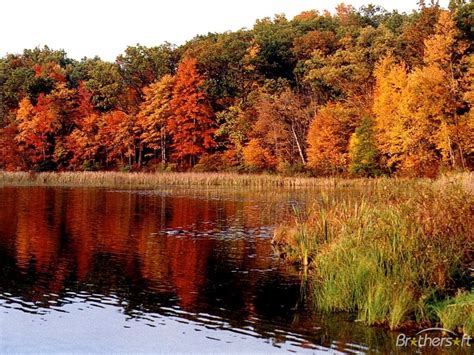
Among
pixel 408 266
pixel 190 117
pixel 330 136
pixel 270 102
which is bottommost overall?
pixel 408 266

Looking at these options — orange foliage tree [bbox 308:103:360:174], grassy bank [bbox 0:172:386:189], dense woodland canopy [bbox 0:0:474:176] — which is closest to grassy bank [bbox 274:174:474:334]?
grassy bank [bbox 0:172:386:189]

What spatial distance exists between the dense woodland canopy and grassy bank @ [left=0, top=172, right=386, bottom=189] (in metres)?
4.40

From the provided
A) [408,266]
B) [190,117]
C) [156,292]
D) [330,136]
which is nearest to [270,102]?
[330,136]

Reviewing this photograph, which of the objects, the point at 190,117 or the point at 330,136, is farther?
the point at 190,117

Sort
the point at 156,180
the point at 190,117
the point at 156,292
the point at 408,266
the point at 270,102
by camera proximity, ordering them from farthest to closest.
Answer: the point at 190,117
the point at 270,102
the point at 156,180
the point at 156,292
the point at 408,266

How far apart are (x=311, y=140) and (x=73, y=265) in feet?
123

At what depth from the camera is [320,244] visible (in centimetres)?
1470

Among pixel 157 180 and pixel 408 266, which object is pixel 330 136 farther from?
pixel 408 266

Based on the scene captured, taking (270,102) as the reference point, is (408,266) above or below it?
below

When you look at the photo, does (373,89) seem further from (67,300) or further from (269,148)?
(67,300)

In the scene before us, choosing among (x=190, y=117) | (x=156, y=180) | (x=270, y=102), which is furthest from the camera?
(x=190, y=117)

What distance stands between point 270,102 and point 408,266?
4574 cm

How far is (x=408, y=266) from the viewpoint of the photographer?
1013 cm

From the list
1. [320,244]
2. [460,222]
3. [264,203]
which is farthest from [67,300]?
[264,203]
